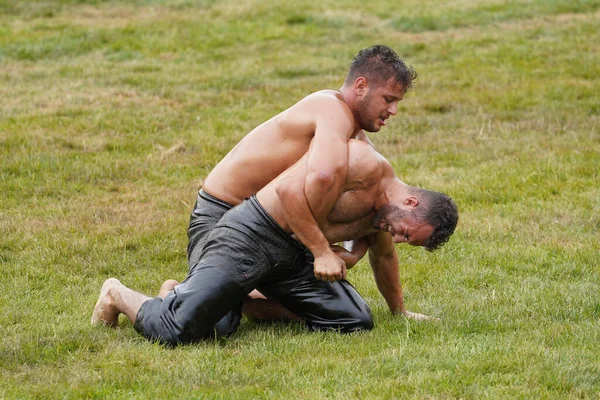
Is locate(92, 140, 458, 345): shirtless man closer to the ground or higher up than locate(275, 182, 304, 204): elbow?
closer to the ground

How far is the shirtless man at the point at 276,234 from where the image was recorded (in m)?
5.81

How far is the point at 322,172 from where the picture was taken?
227 inches

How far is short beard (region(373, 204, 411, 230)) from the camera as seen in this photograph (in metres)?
5.95

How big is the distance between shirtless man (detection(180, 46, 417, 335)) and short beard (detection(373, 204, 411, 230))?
322 millimetres

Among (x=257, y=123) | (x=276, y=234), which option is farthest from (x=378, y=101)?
(x=257, y=123)

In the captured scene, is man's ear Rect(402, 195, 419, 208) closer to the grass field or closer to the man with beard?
the man with beard

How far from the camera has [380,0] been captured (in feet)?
63.2

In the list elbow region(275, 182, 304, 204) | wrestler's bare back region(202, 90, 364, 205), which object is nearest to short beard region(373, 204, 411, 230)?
elbow region(275, 182, 304, 204)

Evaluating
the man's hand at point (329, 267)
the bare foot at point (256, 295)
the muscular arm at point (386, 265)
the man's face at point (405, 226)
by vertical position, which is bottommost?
the bare foot at point (256, 295)

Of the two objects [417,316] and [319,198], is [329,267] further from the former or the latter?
[417,316]

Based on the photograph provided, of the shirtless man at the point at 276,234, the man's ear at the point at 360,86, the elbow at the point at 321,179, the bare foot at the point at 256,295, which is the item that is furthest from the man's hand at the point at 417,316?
the man's ear at the point at 360,86

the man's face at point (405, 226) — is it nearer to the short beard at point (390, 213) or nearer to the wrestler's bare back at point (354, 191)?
the short beard at point (390, 213)

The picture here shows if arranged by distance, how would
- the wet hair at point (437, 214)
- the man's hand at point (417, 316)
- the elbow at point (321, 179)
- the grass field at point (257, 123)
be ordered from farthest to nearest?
the man's hand at point (417, 316)
the wet hair at point (437, 214)
the elbow at point (321, 179)
the grass field at point (257, 123)

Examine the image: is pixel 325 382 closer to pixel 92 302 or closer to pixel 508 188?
pixel 92 302
